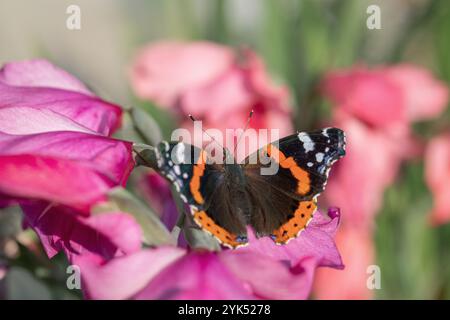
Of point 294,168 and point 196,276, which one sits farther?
point 294,168

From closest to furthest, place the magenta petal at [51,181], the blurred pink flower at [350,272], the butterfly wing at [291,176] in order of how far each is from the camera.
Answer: the magenta petal at [51,181]
the butterfly wing at [291,176]
the blurred pink flower at [350,272]

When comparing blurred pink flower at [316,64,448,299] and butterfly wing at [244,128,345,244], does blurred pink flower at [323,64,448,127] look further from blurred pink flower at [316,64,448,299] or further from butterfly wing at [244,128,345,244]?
butterfly wing at [244,128,345,244]

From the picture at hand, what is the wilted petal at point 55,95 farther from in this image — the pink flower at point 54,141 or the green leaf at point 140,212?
the green leaf at point 140,212

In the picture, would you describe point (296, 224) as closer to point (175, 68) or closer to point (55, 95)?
point (55, 95)

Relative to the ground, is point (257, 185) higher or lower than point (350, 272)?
higher

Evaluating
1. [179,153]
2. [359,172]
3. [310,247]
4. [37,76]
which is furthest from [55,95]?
[359,172]

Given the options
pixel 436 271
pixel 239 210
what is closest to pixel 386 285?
pixel 436 271

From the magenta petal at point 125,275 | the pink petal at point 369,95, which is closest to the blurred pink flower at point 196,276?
the magenta petal at point 125,275
